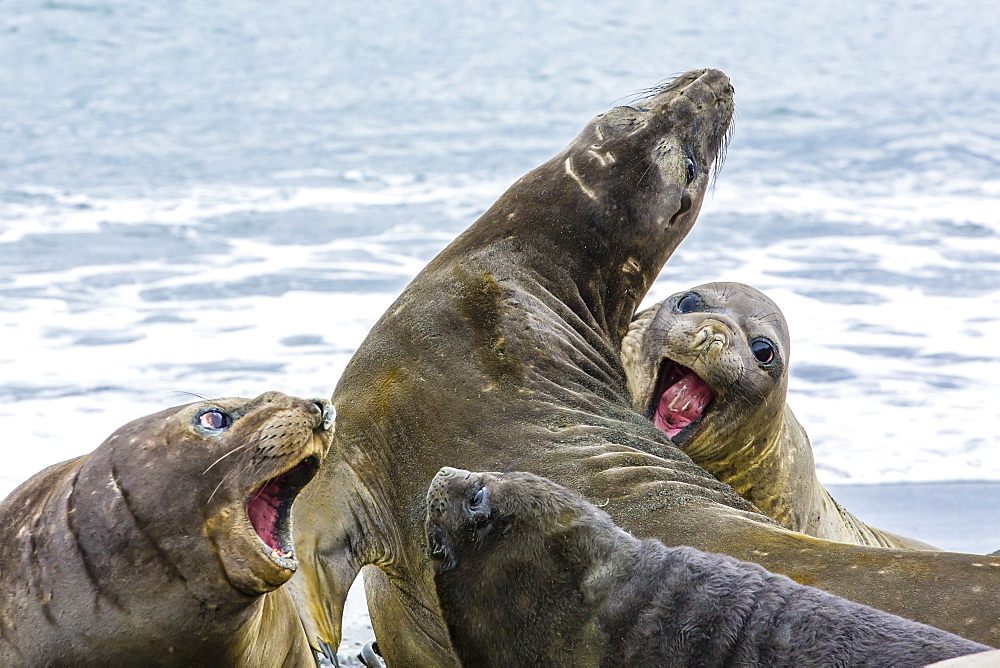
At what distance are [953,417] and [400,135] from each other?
1540 centimetres

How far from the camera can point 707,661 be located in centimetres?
291

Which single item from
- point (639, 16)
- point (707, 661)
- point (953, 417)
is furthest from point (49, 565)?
point (639, 16)

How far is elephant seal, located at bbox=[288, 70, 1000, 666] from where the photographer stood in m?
4.04

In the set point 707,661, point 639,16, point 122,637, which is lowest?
point 122,637

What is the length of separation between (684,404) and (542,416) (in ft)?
2.94

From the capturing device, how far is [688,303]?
5555 millimetres

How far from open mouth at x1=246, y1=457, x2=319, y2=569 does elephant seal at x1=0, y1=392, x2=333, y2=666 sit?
0.29 ft

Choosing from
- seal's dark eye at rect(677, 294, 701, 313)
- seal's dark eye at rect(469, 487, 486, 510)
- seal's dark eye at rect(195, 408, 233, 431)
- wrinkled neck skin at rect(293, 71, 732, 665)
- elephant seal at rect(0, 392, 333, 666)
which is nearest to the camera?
seal's dark eye at rect(469, 487, 486, 510)

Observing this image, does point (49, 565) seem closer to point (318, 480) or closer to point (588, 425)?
point (318, 480)

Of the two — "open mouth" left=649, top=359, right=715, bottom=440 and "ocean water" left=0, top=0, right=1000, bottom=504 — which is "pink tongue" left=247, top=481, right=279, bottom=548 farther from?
"ocean water" left=0, top=0, right=1000, bottom=504

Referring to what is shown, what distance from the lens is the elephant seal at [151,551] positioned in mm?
3533

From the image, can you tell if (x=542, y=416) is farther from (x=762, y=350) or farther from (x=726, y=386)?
(x=762, y=350)

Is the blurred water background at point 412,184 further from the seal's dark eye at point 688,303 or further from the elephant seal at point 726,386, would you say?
the seal's dark eye at point 688,303

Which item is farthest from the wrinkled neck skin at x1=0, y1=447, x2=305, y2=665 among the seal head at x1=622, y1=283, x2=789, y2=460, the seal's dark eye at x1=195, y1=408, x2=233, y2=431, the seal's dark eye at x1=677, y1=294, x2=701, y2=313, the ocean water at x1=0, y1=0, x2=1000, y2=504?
the ocean water at x1=0, y1=0, x2=1000, y2=504
